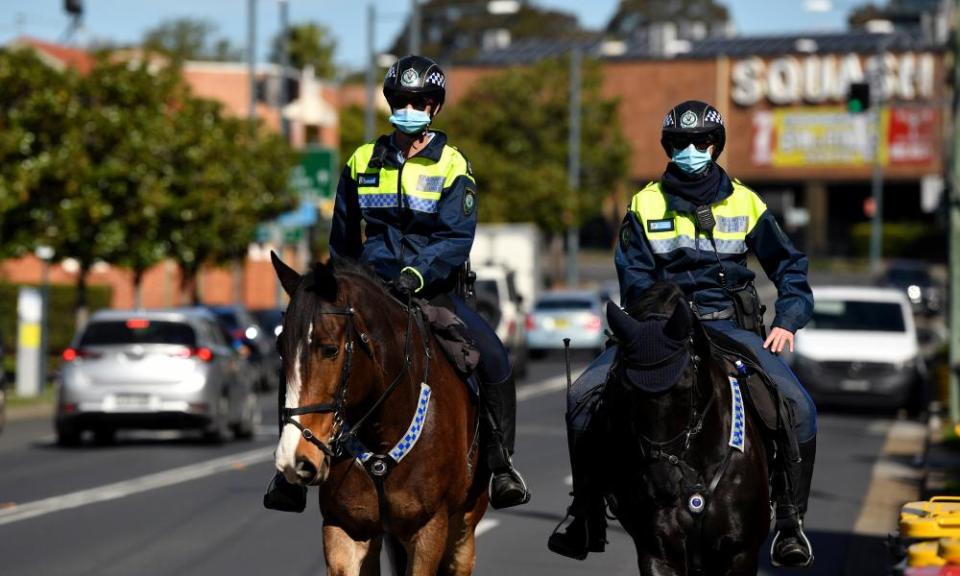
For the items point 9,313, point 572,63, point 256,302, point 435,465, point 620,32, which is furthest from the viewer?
point 620,32

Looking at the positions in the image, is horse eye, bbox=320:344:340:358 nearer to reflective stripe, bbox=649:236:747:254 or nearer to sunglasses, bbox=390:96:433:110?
sunglasses, bbox=390:96:433:110

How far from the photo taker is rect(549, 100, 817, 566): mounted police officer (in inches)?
328

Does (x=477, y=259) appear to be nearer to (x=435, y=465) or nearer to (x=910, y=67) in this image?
(x=435, y=465)

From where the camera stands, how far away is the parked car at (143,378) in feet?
72.4

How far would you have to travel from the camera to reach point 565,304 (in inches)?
1789

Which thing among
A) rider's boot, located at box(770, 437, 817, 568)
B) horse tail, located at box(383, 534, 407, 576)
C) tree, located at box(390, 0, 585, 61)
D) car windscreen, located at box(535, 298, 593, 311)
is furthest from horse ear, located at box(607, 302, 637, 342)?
tree, located at box(390, 0, 585, 61)

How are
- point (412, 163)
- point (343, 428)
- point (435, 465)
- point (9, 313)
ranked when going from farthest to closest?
point (9, 313) < point (412, 163) < point (435, 465) < point (343, 428)

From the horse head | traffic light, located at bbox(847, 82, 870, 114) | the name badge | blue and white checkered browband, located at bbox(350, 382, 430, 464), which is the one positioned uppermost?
traffic light, located at bbox(847, 82, 870, 114)

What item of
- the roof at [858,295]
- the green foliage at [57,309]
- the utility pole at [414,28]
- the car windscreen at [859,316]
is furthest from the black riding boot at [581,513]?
the green foliage at [57,309]

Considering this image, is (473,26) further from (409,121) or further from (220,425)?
(409,121)

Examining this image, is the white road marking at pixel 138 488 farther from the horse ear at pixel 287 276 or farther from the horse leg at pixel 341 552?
the horse ear at pixel 287 276

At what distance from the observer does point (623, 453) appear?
772 centimetres

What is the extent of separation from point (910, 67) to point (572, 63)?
2224 cm

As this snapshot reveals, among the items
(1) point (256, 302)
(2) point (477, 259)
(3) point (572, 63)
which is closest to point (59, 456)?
(2) point (477, 259)
